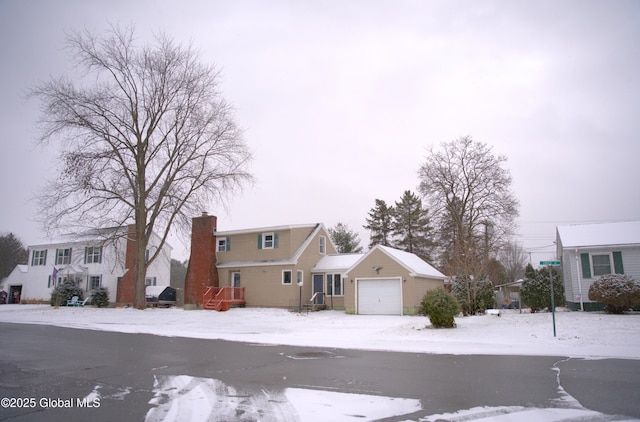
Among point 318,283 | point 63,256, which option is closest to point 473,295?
point 318,283

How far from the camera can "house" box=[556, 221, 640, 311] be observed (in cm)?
2353

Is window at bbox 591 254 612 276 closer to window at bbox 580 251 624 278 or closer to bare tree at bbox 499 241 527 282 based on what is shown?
window at bbox 580 251 624 278

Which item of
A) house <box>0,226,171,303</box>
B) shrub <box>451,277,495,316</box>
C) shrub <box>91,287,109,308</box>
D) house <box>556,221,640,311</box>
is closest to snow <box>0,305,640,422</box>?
house <box>556,221,640,311</box>

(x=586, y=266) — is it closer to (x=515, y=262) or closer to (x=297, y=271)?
(x=297, y=271)

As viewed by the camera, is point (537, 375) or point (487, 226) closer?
point (537, 375)

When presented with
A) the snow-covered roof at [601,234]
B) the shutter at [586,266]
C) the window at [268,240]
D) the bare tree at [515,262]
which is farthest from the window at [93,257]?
the bare tree at [515,262]

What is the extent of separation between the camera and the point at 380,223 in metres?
57.8

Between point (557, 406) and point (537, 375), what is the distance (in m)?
2.46

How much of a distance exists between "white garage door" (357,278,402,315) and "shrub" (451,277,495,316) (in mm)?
3545

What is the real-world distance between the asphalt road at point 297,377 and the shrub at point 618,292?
11445 mm

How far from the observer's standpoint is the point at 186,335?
58.6 feet

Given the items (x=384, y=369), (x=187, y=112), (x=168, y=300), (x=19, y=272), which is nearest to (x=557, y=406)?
(x=384, y=369)

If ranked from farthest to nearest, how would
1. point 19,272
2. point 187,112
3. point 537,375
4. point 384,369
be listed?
point 19,272 < point 187,112 < point 384,369 < point 537,375

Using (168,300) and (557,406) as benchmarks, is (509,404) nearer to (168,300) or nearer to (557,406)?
(557,406)
